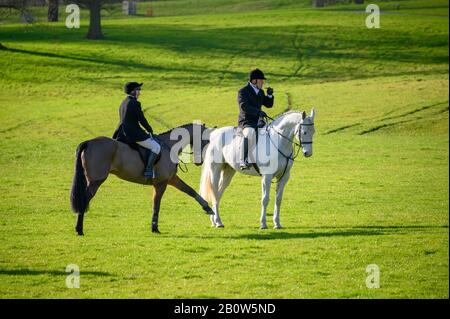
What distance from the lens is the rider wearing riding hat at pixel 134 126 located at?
17.2 m

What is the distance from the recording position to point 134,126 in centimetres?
1720

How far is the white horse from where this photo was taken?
58.0ft

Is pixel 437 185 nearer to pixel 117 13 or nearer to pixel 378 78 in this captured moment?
pixel 378 78

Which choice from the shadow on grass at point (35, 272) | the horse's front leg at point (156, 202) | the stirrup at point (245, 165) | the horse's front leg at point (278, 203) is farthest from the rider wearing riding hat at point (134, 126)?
the shadow on grass at point (35, 272)

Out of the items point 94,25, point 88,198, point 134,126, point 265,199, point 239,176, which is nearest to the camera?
point 88,198

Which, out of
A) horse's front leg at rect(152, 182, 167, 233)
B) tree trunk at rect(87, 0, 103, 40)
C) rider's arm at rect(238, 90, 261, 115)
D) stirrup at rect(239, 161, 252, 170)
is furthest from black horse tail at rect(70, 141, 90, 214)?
tree trunk at rect(87, 0, 103, 40)

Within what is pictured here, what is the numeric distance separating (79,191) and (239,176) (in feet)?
38.7

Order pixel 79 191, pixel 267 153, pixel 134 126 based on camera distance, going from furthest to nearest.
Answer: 1. pixel 267 153
2. pixel 134 126
3. pixel 79 191

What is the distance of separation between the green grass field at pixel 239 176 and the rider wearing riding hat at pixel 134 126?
1.71 meters

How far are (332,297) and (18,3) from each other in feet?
145

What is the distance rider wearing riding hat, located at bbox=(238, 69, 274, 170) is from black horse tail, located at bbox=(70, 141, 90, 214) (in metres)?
3.63

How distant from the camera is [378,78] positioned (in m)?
49.4

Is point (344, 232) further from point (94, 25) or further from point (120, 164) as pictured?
point (94, 25)

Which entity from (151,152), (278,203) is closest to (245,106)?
(278,203)
